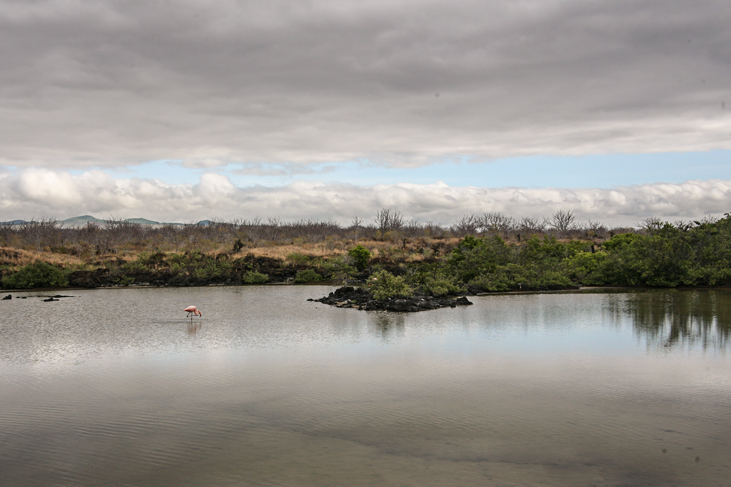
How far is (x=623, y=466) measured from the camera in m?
6.02

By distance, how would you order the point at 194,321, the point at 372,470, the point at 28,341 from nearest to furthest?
the point at 372,470 < the point at 28,341 < the point at 194,321

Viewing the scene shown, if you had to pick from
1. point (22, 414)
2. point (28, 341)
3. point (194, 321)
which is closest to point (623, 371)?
point (22, 414)

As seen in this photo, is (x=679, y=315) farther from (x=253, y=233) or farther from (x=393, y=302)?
(x=253, y=233)

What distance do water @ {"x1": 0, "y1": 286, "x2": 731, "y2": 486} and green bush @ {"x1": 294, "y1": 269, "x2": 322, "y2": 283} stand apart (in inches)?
795

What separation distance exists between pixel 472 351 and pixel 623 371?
10.2 feet

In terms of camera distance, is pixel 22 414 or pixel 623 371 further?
pixel 623 371

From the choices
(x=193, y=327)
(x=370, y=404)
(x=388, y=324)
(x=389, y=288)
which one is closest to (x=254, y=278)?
(x=389, y=288)

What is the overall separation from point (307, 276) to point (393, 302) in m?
16.9

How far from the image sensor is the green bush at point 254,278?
118ft

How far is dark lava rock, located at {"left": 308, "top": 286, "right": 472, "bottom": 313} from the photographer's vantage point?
2005cm

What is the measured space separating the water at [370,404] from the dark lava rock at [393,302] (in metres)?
3.86

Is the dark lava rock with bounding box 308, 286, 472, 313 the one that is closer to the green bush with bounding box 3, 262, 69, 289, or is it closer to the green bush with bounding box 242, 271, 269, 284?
the green bush with bounding box 242, 271, 269, 284

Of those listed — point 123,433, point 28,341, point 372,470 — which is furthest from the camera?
point 28,341

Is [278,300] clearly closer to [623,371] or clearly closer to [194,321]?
[194,321]
